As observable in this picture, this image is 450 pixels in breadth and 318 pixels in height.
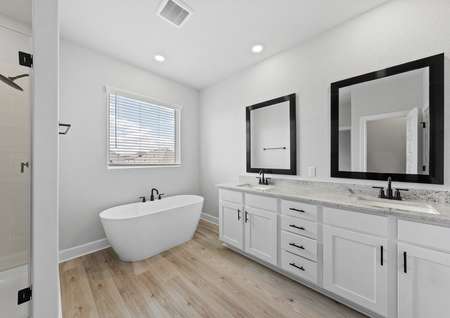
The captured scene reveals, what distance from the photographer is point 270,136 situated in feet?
8.53

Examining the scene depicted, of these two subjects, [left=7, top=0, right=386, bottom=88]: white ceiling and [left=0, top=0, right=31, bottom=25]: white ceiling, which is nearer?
[left=0, top=0, right=31, bottom=25]: white ceiling

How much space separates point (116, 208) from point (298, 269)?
2.39 metres

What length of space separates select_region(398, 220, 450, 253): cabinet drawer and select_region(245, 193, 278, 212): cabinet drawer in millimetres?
Result: 966

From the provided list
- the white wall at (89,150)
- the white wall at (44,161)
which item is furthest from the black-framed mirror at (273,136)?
the white wall at (44,161)

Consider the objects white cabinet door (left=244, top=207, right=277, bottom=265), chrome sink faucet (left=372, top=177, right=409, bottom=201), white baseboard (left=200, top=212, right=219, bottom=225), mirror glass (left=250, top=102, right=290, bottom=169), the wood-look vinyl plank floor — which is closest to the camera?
the wood-look vinyl plank floor

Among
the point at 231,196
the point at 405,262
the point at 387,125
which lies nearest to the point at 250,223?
the point at 231,196

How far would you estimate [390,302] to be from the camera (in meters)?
1.23

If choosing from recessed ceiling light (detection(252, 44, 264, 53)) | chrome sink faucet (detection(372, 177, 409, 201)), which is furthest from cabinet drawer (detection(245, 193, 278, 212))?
recessed ceiling light (detection(252, 44, 264, 53))

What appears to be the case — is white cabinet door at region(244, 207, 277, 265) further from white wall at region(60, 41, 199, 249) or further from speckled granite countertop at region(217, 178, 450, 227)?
white wall at region(60, 41, 199, 249)

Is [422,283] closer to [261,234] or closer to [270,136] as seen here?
[261,234]

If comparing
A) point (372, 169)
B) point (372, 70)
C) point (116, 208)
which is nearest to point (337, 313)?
point (372, 169)

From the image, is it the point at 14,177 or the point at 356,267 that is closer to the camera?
the point at 14,177

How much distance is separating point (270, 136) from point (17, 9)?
2.51 meters

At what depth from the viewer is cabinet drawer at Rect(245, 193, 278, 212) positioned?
191cm
